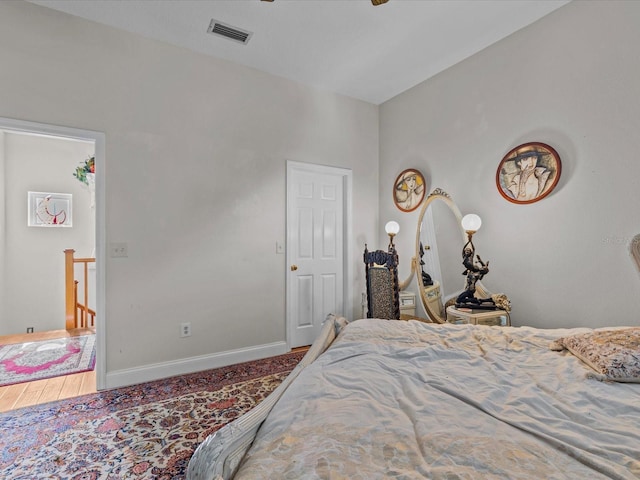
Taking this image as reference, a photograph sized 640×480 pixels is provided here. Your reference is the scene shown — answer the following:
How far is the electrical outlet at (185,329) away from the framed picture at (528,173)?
3007 mm

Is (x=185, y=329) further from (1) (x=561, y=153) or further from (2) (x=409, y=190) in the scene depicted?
(1) (x=561, y=153)

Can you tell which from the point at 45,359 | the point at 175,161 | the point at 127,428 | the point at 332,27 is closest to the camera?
the point at 127,428

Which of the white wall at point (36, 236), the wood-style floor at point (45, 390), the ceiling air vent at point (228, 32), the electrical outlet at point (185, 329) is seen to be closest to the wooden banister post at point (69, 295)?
the white wall at point (36, 236)

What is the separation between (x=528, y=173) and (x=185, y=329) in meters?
3.20

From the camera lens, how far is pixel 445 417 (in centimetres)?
93

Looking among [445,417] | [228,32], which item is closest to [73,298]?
[228,32]

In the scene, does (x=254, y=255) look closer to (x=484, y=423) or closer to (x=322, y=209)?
(x=322, y=209)

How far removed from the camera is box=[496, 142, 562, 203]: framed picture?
8.08ft

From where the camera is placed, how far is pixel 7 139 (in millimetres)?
4660

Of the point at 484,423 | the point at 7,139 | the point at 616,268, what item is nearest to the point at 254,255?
the point at 484,423

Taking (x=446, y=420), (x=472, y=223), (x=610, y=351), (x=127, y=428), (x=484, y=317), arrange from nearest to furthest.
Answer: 1. (x=446, y=420)
2. (x=610, y=351)
3. (x=127, y=428)
4. (x=484, y=317)
5. (x=472, y=223)

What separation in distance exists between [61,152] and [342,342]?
566 centimetres

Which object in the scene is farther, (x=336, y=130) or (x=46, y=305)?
(x=46, y=305)

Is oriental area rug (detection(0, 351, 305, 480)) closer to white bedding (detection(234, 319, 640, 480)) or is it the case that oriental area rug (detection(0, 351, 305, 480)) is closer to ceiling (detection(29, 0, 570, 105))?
white bedding (detection(234, 319, 640, 480))
